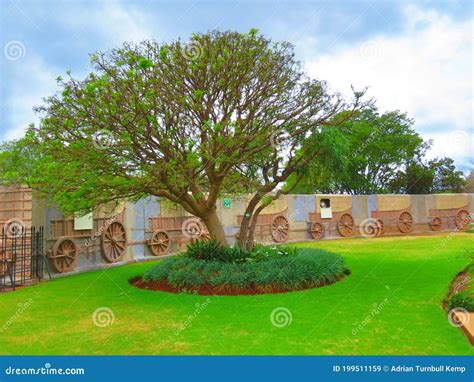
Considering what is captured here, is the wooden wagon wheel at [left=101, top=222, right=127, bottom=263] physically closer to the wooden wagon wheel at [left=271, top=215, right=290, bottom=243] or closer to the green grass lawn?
the green grass lawn

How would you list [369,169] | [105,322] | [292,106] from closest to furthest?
[105,322], [292,106], [369,169]

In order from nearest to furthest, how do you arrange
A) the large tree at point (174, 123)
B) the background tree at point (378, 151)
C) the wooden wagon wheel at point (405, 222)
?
the large tree at point (174, 123) → the wooden wagon wheel at point (405, 222) → the background tree at point (378, 151)

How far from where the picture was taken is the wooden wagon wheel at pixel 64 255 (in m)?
11.2

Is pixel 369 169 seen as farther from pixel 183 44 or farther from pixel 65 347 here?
pixel 65 347

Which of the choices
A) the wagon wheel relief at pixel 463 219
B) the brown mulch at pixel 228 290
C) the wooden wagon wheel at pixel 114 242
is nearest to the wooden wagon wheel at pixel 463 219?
the wagon wheel relief at pixel 463 219

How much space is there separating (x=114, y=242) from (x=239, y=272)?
6.44 meters

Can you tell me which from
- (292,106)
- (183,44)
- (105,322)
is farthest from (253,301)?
(183,44)

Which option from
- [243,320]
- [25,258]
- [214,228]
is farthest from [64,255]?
[243,320]

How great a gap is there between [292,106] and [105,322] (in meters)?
6.17

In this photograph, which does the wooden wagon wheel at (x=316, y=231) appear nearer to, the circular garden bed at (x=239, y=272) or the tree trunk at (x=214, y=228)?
the circular garden bed at (x=239, y=272)

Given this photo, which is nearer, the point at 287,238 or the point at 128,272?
the point at 128,272

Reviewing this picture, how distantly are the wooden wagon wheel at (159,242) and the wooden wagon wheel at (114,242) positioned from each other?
3.94 feet

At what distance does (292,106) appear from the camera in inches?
370

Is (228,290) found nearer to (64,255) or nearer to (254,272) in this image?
(254,272)
